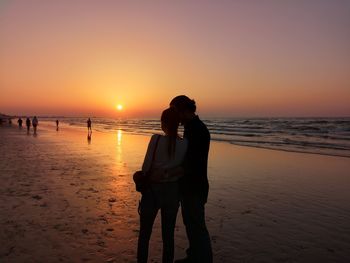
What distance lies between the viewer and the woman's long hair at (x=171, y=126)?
3.63 metres

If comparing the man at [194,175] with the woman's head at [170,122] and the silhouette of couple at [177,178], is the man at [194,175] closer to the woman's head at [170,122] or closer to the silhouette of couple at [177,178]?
the silhouette of couple at [177,178]

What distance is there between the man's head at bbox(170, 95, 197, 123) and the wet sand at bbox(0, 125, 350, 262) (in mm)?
2149

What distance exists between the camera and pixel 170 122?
12.0ft

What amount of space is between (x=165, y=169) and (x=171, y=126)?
1.50 feet

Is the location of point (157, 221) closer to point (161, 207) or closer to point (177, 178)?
point (161, 207)

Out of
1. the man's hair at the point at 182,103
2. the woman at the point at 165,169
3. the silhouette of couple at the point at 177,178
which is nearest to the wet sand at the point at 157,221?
the silhouette of couple at the point at 177,178

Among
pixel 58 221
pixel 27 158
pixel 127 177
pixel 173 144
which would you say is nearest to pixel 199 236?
pixel 173 144

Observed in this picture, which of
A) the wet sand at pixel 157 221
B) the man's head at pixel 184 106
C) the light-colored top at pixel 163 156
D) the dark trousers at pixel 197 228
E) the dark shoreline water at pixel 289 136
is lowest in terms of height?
the dark shoreline water at pixel 289 136

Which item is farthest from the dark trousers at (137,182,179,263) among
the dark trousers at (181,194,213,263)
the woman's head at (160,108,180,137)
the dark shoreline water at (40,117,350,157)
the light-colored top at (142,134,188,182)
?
the dark shoreline water at (40,117,350,157)

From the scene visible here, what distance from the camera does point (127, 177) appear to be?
11.3m

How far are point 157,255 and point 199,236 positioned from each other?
1.10m

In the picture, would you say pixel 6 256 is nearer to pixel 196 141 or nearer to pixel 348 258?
pixel 196 141

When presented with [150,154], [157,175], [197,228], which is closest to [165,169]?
[157,175]

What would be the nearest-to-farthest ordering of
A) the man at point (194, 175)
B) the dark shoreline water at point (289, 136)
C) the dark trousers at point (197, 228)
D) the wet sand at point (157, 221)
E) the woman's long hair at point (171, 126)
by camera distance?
1. the woman's long hair at point (171, 126)
2. the man at point (194, 175)
3. the dark trousers at point (197, 228)
4. the wet sand at point (157, 221)
5. the dark shoreline water at point (289, 136)
